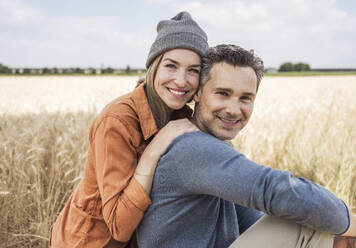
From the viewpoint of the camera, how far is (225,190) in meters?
A: 1.34

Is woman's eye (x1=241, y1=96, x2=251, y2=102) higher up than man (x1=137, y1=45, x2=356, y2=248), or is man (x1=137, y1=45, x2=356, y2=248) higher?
woman's eye (x1=241, y1=96, x2=251, y2=102)

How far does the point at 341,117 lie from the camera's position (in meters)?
5.18

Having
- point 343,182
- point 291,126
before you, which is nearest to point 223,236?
point 343,182

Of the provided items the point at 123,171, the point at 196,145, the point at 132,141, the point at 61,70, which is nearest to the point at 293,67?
the point at 61,70

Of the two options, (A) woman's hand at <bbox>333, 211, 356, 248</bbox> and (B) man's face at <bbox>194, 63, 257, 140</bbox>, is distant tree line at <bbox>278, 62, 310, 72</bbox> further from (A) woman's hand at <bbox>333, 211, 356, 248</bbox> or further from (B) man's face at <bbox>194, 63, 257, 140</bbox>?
(A) woman's hand at <bbox>333, 211, 356, 248</bbox>

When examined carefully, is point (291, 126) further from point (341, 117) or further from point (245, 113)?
point (245, 113)

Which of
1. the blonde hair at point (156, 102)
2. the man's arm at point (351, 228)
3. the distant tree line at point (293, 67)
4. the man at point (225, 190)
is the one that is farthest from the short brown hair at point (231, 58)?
the distant tree line at point (293, 67)

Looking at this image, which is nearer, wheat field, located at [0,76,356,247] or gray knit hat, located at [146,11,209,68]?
gray knit hat, located at [146,11,209,68]

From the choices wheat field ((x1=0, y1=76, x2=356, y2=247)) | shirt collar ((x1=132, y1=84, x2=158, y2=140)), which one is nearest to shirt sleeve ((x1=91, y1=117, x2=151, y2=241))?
shirt collar ((x1=132, y1=84, x2=158, y2=140))

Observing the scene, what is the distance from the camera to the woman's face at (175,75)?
2.04m

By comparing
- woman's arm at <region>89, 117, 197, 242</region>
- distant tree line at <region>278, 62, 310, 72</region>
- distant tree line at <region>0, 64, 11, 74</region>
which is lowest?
distant tree line at <region>0, 64, 11, 74</region>

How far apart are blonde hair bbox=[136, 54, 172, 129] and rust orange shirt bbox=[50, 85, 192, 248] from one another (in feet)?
0.27

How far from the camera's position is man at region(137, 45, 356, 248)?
133cm

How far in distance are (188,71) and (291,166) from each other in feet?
8.97
